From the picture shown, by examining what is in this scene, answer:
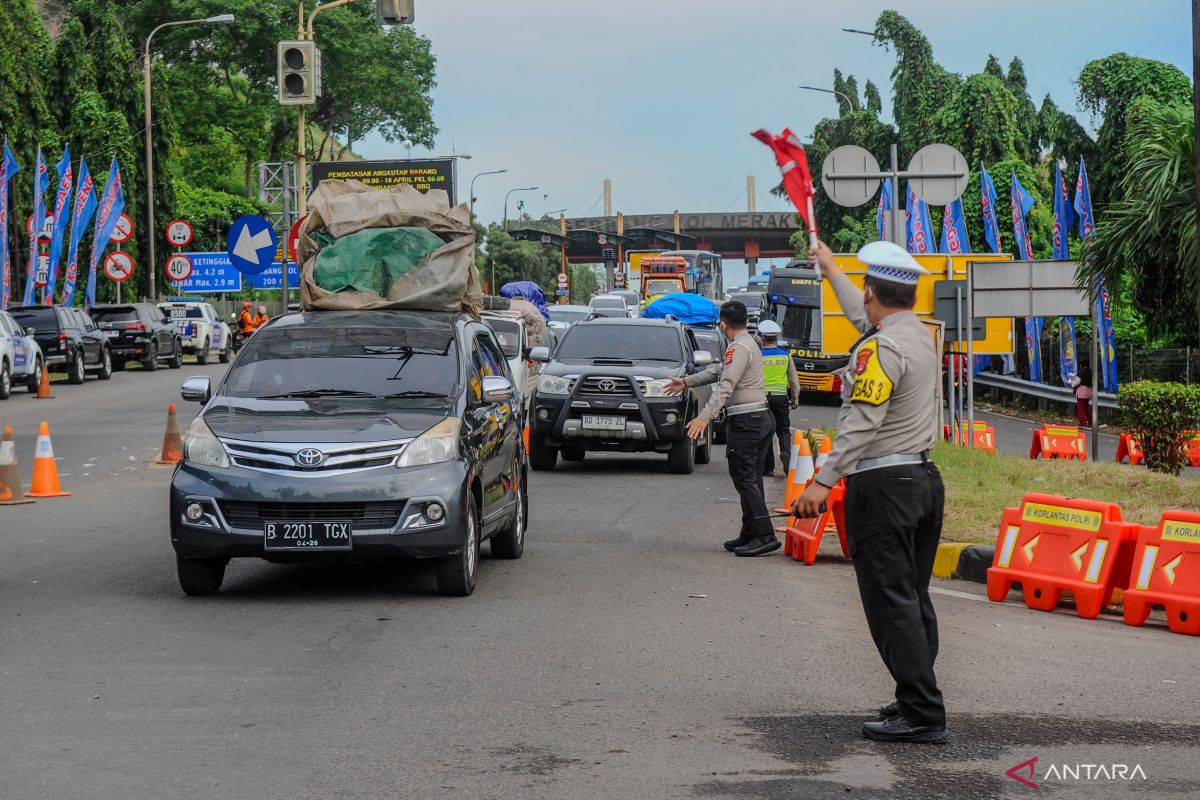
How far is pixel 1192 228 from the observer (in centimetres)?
2156

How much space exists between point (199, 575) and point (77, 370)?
29.4 m

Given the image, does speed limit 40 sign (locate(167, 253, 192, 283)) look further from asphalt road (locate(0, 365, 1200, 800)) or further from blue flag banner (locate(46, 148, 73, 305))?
asphalt road (locate(0, 365, 1200, 800))

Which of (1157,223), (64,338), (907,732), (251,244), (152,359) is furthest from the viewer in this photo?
(152,359)

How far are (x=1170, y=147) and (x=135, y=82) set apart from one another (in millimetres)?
45452

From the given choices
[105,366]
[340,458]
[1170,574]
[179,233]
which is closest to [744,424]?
[1170,574]

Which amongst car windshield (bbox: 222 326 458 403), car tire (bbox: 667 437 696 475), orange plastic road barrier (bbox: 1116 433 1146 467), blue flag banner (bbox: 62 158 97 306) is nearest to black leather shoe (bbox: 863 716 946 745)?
car windshield (bbox: 222 326 458 403)

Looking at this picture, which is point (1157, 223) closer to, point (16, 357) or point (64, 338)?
point (16, 357)

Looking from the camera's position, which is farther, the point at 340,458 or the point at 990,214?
the point at 990,214

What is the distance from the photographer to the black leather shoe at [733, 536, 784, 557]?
12.1m

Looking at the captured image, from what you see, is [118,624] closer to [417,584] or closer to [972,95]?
[417,584]

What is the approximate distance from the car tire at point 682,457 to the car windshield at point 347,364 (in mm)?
8201

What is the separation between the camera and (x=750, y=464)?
40.1 ft

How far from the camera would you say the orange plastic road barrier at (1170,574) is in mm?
9258

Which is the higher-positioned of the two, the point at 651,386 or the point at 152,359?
the point at 651,386
